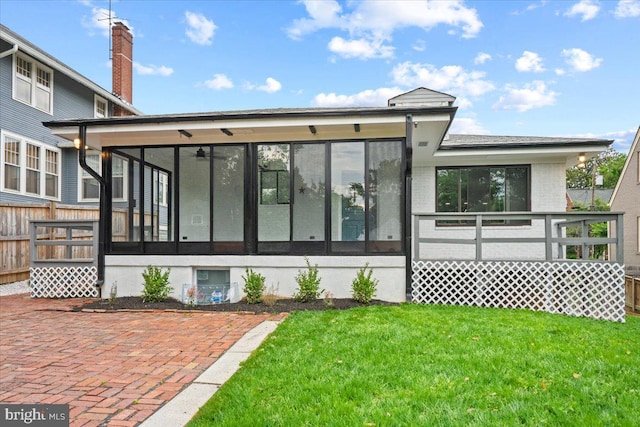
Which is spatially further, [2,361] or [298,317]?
[298,317]

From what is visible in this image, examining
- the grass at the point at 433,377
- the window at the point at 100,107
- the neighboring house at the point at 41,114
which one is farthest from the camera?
the window at the point at 100,107

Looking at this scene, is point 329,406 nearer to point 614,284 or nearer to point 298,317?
point 298,317

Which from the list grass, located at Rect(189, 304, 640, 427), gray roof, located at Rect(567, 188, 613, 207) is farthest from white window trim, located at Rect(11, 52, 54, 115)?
gray roof, located at Rect(567, 188, 613, 207)

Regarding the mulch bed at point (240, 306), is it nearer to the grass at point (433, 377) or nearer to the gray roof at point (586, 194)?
the grass at point (433, 377)

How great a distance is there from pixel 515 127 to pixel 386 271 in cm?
3575

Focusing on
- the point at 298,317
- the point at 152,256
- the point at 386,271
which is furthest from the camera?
the point at 152,256

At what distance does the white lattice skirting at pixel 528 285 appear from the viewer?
265 inches

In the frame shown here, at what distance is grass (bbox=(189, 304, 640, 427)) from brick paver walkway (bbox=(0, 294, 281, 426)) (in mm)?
582

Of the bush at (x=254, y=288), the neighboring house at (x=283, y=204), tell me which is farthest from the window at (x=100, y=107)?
the bush at (x=254, y=288)

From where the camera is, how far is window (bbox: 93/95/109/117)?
618 inches

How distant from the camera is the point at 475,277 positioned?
710 centimetres

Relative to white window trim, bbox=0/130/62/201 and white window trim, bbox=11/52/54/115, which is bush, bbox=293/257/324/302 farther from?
white window trim, bbox=11/52/54/115

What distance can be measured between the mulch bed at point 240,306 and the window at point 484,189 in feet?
14.2

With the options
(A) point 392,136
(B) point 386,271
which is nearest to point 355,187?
(A) point 392,136
